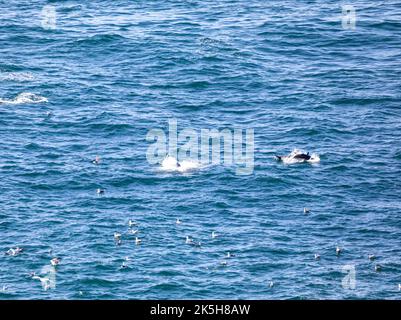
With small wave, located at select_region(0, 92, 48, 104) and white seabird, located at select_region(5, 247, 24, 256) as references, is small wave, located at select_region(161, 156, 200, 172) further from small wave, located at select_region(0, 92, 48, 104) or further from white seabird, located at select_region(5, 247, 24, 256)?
small wave, located at select_region(0, 92, 48, 104)

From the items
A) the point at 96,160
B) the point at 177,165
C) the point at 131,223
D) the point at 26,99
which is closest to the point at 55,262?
the point at 131,223

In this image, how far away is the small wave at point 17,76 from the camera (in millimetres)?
99756

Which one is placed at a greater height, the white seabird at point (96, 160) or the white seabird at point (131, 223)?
the white seabird at point (96, 160)

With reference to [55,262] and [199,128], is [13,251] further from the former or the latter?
[199,128]

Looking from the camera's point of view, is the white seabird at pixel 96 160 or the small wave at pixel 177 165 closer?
the small wave at pixel 177 165

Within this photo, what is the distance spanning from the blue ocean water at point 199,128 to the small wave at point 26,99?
27cm

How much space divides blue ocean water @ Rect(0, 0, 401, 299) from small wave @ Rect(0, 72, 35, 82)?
385 mm

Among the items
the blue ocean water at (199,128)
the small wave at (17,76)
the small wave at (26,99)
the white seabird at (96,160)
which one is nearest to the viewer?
the blue ocean water at (199,128)

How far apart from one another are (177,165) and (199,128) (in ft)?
31.4

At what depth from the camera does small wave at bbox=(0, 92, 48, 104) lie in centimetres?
9432

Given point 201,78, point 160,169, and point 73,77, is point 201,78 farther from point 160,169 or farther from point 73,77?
point 160,169

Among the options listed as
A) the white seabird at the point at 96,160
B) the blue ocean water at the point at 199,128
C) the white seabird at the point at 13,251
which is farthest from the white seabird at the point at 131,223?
the white seabird at the point at 96,160

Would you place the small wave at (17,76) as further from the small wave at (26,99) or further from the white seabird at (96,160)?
the white seabird at (96,160)
